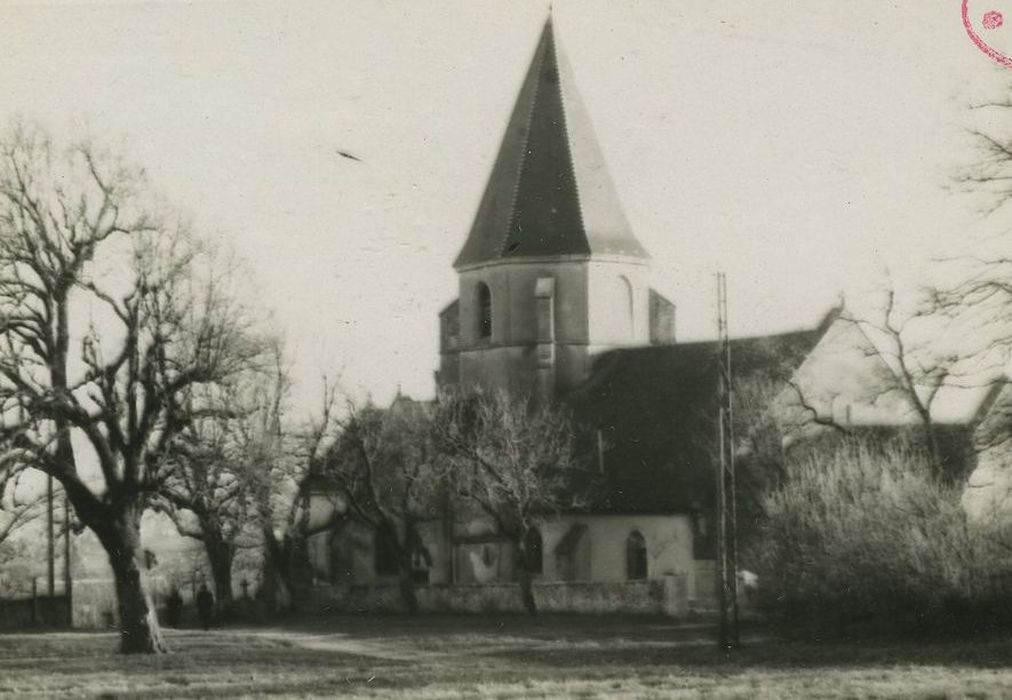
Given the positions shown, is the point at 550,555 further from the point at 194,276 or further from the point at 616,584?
the point at 194,276

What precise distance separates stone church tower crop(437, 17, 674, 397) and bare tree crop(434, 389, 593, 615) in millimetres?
4042

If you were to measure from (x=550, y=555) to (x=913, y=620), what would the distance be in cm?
2272

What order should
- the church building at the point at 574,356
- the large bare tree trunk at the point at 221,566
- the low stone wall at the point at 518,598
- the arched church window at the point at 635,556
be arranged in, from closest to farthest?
1. the low stone wall at the point at 518,598
2. the large bare tree trunk at the point at 221,566
3. the arched church window at the point at 635,556
4. the church building at the point at 574,356

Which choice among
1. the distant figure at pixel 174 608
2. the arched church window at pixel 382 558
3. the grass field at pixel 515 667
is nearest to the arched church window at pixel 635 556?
the arched church window at pixel 382 558

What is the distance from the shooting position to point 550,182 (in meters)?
56.0

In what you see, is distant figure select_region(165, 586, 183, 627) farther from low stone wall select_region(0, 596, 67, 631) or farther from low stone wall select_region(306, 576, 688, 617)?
low stone wall select_region(306, 576, 688, 617)

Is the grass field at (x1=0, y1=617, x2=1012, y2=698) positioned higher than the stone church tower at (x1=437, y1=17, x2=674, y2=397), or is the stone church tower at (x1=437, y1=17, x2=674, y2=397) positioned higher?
the stone church tower at (x1=437, y1=17, x2=674, y2=397)

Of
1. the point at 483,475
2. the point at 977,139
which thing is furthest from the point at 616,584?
the point at 977,139

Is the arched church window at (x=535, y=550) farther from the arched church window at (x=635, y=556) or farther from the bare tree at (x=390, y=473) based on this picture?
the bare tree at (x=390, y=473)

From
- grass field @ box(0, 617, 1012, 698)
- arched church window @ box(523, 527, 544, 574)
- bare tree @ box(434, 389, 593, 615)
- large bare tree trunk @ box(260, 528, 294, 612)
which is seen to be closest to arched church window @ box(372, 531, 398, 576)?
bare tree @ box(434, 389, 593, 615)

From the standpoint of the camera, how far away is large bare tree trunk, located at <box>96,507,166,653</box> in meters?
31.3

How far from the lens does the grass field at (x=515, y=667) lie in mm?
23344

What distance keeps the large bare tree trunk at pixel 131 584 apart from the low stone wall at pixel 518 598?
575 inches

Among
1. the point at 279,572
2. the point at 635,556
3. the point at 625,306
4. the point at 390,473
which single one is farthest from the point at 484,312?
the point at 279,572
